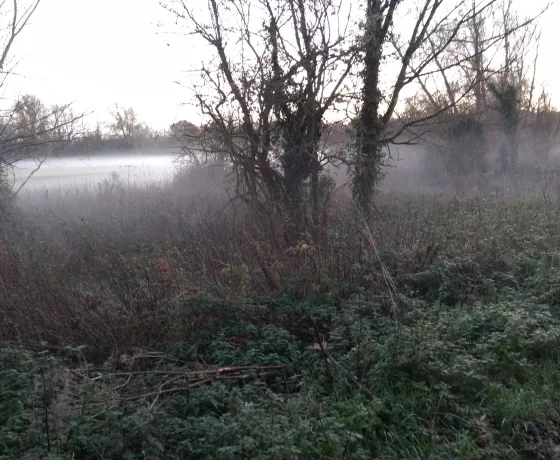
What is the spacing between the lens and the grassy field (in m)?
4.11

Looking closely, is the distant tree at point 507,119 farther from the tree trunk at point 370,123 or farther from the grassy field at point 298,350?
the grassy field at point 298,350

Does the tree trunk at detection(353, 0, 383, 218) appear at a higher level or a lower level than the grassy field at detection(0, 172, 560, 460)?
higher

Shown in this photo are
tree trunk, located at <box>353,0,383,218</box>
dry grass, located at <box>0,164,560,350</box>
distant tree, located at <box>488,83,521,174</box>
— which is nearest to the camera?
dry grass, located at <box>0,164,560,350</box>

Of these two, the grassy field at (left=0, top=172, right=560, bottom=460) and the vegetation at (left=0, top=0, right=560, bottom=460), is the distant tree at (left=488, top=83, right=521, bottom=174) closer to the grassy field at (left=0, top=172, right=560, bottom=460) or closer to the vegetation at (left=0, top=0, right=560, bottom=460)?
the vegetation at (left=0, top=0, right=560, bottom=460)

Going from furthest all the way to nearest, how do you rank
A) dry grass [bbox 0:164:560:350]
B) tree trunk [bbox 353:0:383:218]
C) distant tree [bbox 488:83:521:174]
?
distant tree [bbox 488:83:521:174]
tree trunk [bbox 353:0:383:218]
dry grass [bbox 0:164:560:350]

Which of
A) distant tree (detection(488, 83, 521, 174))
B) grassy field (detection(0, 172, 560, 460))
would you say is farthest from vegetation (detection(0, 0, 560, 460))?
distant tree (detection(488, 83, 521, 174))

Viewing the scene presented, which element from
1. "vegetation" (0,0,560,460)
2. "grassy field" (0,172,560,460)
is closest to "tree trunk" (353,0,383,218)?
"vegetation" (0,0,560,460)

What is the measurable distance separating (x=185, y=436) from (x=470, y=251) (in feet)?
20.0

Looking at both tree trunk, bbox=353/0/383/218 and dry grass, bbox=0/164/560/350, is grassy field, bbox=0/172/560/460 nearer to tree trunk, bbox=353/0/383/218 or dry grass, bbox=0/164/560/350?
dry grass, bbox=0/164/560/350

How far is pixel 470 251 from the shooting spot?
29.0 ft

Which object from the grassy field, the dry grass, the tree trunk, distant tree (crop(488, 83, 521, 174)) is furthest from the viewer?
distant tree (crop(488, 83, 521, 174))

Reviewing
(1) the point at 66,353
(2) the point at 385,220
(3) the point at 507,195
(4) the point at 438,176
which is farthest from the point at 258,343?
(4) the point at 438,176

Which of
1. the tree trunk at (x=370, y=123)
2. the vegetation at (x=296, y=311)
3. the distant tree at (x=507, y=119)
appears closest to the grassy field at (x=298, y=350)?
the vegetation at (x=296, y=311)

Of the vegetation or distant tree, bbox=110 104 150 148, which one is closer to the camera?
the vegetation
